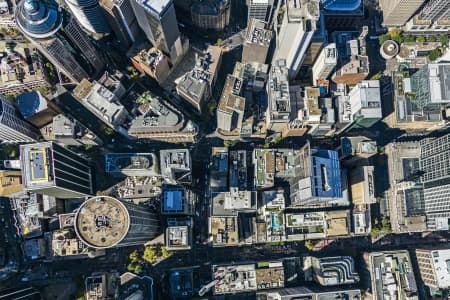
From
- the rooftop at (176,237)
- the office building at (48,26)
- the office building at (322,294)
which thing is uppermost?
the office building at (48,26)

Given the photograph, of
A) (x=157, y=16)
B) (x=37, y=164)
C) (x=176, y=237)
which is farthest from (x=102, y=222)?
(x=157, y=16)

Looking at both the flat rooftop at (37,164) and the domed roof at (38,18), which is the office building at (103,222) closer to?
the flat rooftop at (37,164)

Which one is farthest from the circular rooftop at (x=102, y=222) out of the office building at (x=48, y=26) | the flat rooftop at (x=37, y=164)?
the office building at (x=48, y=26)

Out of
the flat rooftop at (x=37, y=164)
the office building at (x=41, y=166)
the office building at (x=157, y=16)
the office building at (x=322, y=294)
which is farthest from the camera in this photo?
the office building at (x=322, y=294)

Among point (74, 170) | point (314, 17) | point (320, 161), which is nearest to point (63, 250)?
point (74, 170)

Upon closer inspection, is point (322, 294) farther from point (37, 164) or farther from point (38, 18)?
point (38, 18)

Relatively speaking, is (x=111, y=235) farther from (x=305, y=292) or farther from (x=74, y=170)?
(x=305, y=292)
